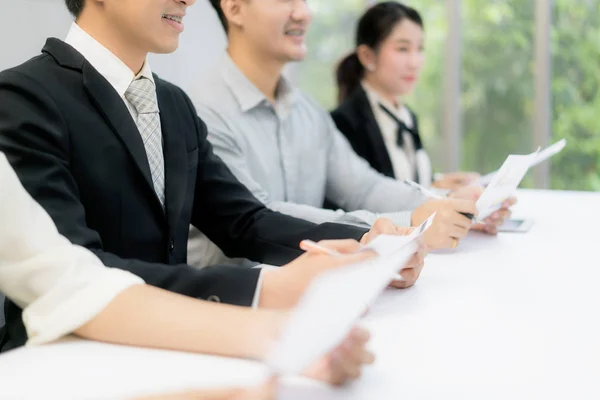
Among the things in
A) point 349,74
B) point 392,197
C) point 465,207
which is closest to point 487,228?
point 465,207

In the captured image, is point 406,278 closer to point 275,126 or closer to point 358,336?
point 358,336

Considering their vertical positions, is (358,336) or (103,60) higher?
(103,60)

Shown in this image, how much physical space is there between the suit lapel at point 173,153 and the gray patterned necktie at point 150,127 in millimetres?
13

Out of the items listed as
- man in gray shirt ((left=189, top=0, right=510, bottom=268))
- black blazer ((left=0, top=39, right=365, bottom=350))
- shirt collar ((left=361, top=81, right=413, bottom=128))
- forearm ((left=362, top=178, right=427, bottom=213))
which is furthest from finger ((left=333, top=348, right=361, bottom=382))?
shirt collar ((left=361, top=81, right=413, bottom=128))

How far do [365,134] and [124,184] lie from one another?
1.61m

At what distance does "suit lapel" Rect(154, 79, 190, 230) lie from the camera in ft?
4.14

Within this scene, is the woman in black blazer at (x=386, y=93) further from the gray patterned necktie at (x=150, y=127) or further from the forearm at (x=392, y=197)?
the gray patterned necktie at (x=150, y=127)

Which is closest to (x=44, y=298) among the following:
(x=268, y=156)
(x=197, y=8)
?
(x=268, y=156)

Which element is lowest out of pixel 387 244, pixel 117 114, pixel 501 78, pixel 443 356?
pixel 501 78

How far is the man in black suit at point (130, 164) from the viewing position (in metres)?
1.00

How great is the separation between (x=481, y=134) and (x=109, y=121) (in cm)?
450

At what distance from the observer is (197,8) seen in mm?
2648

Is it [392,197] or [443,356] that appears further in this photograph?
[392,197]

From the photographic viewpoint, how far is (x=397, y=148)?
2756mm
